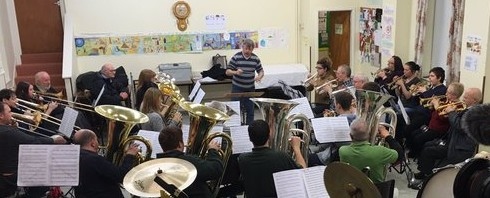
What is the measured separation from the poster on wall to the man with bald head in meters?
4.50

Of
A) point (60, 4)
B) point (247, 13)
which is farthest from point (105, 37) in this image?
point (247, 13)

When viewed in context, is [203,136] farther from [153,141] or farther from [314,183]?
[314,183]

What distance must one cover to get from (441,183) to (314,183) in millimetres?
823

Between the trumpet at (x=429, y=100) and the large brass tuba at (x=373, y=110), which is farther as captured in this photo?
the trumpet at (x=429, y=100)

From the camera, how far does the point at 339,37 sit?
34.2 ft

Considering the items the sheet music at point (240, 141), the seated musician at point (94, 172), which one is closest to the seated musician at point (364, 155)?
the sheet music at point (240, 141)

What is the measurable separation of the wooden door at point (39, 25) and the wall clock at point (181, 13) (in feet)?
7.19

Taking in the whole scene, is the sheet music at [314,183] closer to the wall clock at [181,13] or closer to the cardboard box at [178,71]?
the cardboard box at [178,71]

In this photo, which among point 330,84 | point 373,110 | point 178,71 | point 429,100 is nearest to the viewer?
point 373,110

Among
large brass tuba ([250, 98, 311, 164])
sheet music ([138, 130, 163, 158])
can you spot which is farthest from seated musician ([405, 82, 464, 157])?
sheet music ([138, 130, 163, 158])

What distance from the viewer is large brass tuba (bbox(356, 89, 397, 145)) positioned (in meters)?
4.48

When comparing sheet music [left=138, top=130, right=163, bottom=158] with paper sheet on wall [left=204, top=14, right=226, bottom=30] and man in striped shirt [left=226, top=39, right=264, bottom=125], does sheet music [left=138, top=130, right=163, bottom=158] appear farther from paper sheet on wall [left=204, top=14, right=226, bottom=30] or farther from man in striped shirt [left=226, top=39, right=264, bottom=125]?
paper sheet on wall [left=204, top=14, right=226, bottom=30]

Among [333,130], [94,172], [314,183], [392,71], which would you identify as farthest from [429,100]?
[94,172]

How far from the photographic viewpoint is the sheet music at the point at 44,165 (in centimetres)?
358
